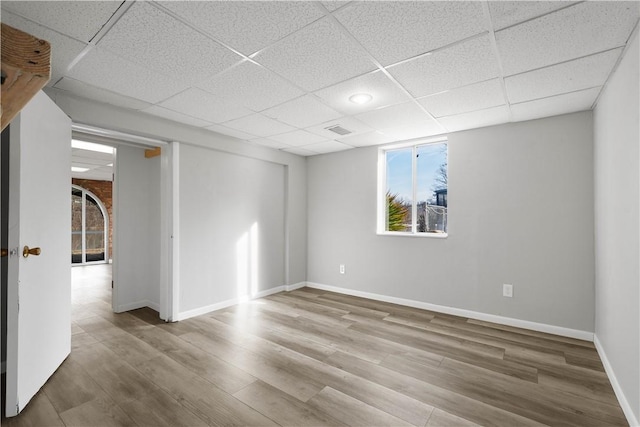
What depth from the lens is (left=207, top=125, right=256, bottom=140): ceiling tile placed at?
12.4ft

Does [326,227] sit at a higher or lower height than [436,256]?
higher

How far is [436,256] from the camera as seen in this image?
4.06m

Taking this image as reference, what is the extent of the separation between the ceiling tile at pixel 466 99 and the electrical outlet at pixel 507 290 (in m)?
1.98

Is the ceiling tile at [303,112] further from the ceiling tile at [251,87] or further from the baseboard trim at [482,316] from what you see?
the baseboard trim at [482,316]

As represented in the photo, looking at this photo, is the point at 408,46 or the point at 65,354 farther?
the point at 65,354

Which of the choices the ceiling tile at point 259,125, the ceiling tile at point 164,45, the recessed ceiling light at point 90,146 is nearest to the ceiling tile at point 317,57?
the ceiling tile at point 164,45

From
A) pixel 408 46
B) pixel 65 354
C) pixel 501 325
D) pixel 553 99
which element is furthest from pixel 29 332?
pixel 553 99

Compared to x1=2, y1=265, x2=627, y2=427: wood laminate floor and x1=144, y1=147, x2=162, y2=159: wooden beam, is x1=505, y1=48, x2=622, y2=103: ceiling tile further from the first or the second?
x1=144, y1=147, x2=162, y2=159: wooden beam

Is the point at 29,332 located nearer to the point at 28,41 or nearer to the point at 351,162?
the point at 28,41

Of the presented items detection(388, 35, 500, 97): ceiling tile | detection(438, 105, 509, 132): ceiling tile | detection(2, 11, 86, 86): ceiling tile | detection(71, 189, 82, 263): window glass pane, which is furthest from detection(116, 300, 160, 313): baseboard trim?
detection(71, 189, 82, 263): window glass pane

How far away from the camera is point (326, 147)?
477 centimetres

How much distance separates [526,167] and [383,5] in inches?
107

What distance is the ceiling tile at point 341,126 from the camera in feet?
11.5

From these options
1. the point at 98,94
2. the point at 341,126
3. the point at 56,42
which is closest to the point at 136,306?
the point at 98,94
